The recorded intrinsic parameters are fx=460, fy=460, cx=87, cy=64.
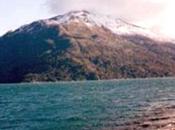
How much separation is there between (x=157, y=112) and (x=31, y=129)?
34.6 metres

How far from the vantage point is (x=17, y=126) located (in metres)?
96.5

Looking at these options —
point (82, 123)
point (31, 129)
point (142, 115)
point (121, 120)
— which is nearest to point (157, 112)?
point (142, 115)

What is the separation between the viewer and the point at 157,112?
364ft

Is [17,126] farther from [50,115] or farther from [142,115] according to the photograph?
[142,115]

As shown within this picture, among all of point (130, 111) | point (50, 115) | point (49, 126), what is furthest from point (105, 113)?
point (49, 126)

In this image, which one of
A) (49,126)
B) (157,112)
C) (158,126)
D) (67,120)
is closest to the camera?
(158,126)

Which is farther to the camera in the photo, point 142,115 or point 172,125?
point 142,115

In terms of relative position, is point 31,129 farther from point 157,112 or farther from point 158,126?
point 157,112

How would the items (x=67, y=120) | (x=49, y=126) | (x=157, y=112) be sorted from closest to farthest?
1. (x=49, y=126)
2. (x=67, y=120)
3. (x=157, y=112)

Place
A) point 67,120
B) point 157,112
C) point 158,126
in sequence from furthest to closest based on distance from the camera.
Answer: point 157,112 → point 67,120 → point 158,126

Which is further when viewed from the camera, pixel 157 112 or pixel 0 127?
pixel 157 112

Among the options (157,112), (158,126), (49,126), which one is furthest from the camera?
(157,112)

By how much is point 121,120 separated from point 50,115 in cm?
2489

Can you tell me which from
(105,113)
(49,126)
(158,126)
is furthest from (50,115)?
(158,126)
